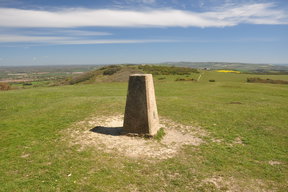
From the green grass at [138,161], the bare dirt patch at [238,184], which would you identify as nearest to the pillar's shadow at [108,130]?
the green grass at [138,161]

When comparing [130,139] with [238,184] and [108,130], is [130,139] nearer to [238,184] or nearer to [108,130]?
[108,130]

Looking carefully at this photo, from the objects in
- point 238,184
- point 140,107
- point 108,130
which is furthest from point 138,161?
point 108,130

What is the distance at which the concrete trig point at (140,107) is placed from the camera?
10.1 metres

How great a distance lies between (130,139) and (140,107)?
5.32ft

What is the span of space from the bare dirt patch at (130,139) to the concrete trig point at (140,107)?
1.74 feet

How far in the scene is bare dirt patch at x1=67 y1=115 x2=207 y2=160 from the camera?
884 cm

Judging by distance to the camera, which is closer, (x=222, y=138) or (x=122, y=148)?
(x=122, y=148)

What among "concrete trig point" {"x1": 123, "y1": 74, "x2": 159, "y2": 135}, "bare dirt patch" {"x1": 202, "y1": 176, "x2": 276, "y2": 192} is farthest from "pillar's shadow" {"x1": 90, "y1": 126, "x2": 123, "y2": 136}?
"bare dirt patch" {"x1": 202, "y1": 176, "x2": 276, "y2": 192}

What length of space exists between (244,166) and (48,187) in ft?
21.8

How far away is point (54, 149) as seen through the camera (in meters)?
8.81

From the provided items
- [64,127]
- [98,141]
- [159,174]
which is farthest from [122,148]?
[64,127]

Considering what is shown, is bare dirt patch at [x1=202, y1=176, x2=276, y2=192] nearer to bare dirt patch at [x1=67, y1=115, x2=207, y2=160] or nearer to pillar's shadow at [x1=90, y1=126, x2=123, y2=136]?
bare dirt patch at [x1=67, y1=115, x2=207, y2=160]

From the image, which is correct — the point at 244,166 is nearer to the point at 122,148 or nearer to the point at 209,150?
the point at 209,150

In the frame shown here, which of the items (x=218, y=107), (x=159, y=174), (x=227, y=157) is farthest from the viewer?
(x=218, y=107)
